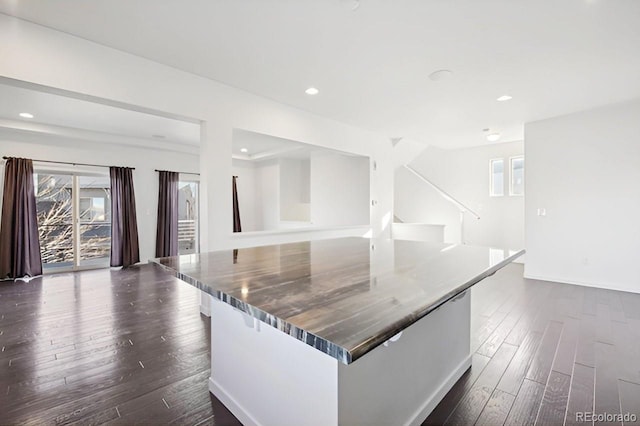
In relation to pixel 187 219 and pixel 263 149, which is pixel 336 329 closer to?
pixel 263 149

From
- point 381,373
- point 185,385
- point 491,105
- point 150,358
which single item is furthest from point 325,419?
point 491,105

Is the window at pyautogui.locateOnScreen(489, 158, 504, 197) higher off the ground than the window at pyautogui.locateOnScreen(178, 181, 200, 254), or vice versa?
the window at pyautogui.locateOnScreen(489, 158, 504, 197)

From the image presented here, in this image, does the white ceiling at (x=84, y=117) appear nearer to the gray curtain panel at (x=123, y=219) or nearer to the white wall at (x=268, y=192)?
the gray curtain panel at (x=123, y=219)

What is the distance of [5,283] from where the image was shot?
4457mm

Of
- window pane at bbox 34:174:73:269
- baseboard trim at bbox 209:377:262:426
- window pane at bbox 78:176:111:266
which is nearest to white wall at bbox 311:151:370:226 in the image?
baseboard trim at bbox 209:377:262:426

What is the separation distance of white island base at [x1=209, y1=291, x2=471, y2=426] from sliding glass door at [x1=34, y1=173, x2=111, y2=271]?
5409 mm

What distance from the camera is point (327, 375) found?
108cm

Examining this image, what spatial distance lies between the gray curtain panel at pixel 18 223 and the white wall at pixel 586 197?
321 inches

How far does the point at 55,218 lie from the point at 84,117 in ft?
7.24

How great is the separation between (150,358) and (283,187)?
5402mm

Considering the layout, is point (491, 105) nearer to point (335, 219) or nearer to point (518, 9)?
point (518, 9)

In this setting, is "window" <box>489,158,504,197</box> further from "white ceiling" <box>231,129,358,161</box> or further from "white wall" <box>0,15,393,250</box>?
"white wall" <box>0,15,393,250</box>

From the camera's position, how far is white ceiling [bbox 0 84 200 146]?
3652 millimetres

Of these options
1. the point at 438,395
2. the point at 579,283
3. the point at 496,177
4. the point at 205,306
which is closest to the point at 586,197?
the point at 579,283
